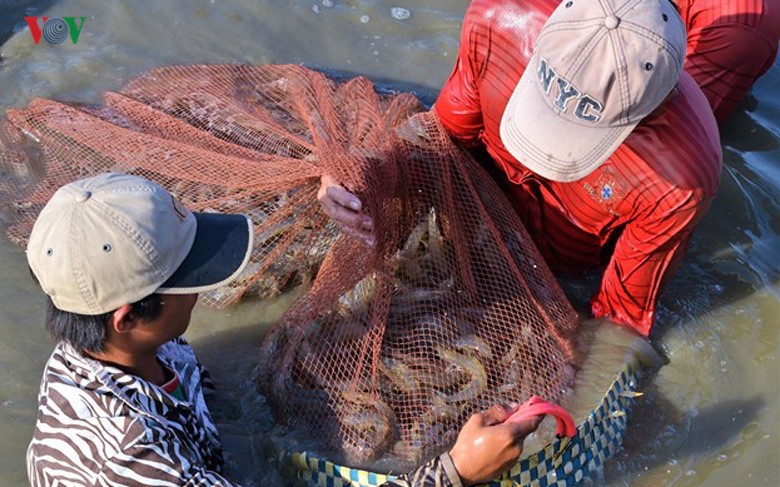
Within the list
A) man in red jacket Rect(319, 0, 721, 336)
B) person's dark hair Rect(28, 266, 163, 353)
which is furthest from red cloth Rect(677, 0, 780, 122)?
person's dark hair Rect(28, 266, 163, 353)

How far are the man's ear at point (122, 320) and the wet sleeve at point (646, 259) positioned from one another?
2.04 metres

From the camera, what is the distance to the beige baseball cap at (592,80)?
118 inches

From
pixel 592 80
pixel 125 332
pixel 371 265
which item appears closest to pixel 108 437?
pixel 125 332

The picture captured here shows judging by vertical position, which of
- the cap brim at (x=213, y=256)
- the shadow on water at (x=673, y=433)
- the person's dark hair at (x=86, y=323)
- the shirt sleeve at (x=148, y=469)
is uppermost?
the cap brim at (x=213, y=256)

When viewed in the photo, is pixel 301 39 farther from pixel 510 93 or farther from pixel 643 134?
pixel 643 134

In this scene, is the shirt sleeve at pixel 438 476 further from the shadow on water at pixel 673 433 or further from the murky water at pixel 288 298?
the shadow on water at pixel 673 433

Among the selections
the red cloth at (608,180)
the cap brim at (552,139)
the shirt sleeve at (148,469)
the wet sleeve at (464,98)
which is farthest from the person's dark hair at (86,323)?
the wet sleeve at (464,98)

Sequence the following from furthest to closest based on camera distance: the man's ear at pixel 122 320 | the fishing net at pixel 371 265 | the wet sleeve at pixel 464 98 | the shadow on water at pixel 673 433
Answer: the wet sleeve at pixel 464 98, the shadow on water at pixel 673 433, the fishing net at pixel 371 265, the man's ear at pixel 122 320

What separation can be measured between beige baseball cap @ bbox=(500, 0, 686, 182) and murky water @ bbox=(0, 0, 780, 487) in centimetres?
98

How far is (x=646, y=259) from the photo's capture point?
3570 mm

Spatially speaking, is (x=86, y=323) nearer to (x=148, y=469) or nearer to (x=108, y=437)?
(x=108, y=437)

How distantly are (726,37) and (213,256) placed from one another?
306cm

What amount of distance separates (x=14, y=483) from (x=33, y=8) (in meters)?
3.70

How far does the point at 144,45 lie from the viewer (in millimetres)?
5559
